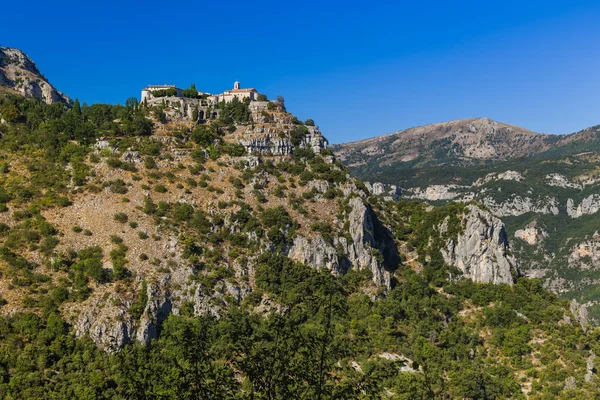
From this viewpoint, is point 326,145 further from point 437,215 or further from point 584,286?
point 584,286

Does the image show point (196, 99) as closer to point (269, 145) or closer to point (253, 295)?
point (269, 145)

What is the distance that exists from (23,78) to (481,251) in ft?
469

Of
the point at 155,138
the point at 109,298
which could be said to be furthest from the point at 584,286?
the point at 109,298

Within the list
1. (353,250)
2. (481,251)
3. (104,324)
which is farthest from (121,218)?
(481,251)

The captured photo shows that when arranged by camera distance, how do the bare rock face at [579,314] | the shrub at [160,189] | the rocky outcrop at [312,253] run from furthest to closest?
the shrub at [160,189] < the rocky outcrop at [312,253] < the bare rock face at [579,314]

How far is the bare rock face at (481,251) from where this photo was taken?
82.9 m

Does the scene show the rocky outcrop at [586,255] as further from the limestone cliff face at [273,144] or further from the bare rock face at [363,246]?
the limestone cliff face at [273,144]

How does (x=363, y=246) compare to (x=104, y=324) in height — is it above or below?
above

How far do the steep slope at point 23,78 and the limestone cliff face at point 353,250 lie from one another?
335ft

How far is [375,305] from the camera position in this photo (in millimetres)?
74250

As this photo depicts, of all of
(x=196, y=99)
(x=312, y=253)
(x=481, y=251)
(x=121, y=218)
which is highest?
(x=196, y=99)

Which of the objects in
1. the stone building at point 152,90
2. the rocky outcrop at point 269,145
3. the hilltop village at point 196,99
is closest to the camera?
the rocky outcrop at point 269,145

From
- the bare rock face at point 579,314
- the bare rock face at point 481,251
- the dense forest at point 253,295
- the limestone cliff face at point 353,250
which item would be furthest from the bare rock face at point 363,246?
the bare rock face at point 579,314

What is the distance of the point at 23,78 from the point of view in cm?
Result: 15100
